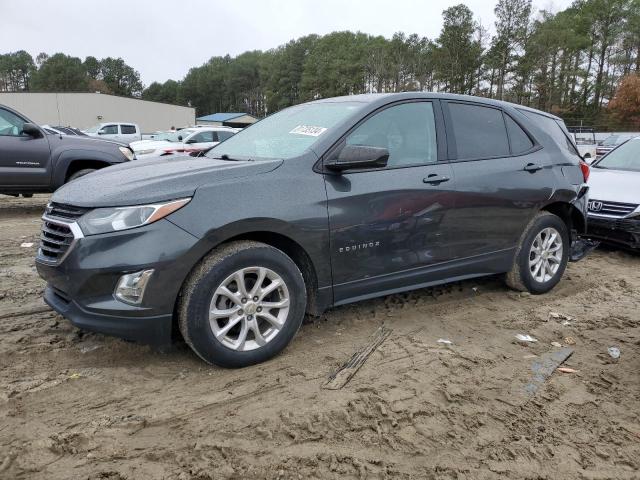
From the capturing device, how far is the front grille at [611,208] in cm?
607

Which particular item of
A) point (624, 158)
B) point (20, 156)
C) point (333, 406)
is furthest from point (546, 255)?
point (20, 156)

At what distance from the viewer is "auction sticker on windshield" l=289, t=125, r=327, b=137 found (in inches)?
139

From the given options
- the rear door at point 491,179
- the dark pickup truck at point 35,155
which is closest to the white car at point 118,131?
the dark pickup truck at point 35,155

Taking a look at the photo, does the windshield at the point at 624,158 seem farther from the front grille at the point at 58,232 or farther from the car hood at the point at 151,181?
the front grille at the point at 58,232

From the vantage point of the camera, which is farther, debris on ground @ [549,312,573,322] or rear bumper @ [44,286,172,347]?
debris on ground @ [549,312,573,322]

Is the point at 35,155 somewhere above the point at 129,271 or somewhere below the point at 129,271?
above

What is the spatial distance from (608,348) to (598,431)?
4.11 feet

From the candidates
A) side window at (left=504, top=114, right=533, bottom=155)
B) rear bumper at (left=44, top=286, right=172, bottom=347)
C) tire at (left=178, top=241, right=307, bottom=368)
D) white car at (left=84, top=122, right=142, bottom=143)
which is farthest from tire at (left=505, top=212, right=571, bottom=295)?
white car at (left=84, top=122, right=142, bottom=143)

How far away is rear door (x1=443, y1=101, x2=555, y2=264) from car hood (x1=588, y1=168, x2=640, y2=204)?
2305 mm

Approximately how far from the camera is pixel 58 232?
299cm

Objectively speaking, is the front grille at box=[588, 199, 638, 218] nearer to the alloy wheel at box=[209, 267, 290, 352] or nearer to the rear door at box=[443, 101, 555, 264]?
the rear door at box=[443, 101, 555, 264]

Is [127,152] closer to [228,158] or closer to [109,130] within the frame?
[228,158]

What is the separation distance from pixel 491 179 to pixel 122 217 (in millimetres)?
2846

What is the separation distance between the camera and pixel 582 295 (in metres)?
4.78
